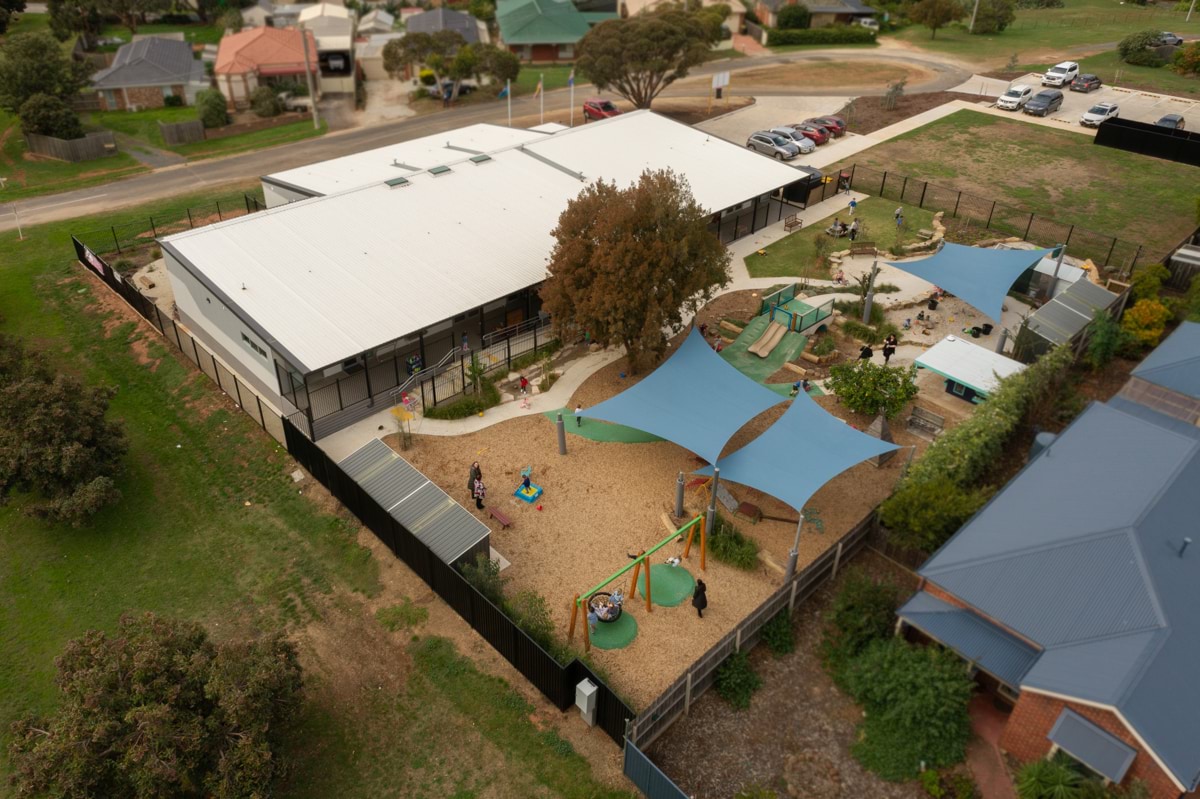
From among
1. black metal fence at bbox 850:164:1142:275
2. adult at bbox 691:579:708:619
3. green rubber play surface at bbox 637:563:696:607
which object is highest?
black metal fence at bbox 850:164:1142:275

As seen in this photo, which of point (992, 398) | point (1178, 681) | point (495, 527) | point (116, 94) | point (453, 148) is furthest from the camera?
point (116, 94)

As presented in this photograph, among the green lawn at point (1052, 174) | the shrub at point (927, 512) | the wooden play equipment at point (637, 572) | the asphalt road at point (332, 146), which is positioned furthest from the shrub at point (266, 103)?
the shrub at point (927, 512)

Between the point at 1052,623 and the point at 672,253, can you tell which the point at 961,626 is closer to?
the point at 1052,623

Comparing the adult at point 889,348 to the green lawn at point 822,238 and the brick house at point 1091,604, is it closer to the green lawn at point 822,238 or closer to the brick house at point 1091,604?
the green lawn at point 822,238

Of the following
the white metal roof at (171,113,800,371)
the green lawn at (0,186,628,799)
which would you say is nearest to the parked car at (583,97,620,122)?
the white metal roof at (171,113,800,371)

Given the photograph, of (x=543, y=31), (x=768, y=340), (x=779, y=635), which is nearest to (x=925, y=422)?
(x=768, y=340)

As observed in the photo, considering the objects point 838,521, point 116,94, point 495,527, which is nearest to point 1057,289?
point 838,521

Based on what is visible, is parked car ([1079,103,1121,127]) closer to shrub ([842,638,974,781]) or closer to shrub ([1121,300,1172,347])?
shrub ([1121,300,1172,347])
